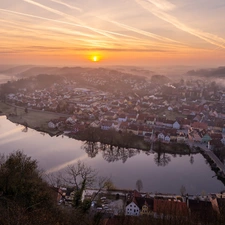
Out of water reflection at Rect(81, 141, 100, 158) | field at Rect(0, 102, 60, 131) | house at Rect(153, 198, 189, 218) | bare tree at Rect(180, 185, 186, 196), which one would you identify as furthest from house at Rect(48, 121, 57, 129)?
house at Rect(153, 198, 189, 218)

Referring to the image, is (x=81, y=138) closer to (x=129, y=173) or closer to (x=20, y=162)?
(x=129, y=173)

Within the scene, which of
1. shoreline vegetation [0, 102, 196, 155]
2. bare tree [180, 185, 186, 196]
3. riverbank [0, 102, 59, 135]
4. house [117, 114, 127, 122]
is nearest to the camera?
bare tree [180, 185, 186, 196]

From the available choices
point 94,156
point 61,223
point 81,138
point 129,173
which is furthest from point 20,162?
point 81,138

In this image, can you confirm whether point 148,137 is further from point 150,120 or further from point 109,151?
point 150,120

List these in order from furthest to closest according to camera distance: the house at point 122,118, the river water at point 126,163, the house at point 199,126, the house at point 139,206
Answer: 1. the house at point 122,118
2. the house at point 199,126
3. the river water at point 126,163
4. the house at point 139,206

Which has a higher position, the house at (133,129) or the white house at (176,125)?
the house at (133,129)

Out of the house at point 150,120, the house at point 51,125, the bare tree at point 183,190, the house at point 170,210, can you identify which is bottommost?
the house at point 51,125

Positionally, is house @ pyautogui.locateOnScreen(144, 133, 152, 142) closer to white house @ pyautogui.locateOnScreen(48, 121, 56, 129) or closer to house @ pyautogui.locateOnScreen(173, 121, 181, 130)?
house @ pyautogui.locateOnScreen(173, 121, 181, 130)

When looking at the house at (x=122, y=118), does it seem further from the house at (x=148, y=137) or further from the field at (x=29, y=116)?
the field at (x=29, y=116)

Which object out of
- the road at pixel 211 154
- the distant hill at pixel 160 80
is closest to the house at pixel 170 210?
the road at pixel 211 154
